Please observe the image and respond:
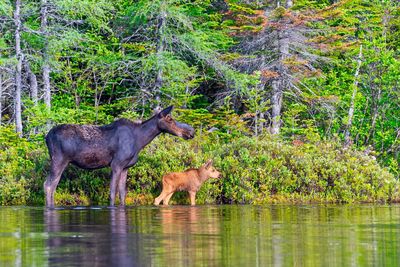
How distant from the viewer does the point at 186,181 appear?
2153 centimetres

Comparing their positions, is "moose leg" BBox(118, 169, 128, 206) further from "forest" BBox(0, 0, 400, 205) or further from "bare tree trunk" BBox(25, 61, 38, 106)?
"bare tree trunk" BBox(25, 61, 38, 106)

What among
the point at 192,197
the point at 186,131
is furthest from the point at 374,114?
the point at 192,197

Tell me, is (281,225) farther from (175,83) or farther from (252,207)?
(175,83)

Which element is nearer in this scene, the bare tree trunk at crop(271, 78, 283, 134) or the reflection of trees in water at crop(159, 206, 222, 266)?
the reflection of trees in water at crop(159, 206, 222, 266)

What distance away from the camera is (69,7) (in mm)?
29656

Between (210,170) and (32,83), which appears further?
(32,83)

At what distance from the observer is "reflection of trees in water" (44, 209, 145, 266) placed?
10.7 m

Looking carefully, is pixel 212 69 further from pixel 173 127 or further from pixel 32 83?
pixel 173 127

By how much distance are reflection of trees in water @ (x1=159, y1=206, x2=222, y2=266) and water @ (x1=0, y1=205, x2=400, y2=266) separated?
0.01 meters

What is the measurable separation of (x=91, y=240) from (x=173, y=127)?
33.0 feet

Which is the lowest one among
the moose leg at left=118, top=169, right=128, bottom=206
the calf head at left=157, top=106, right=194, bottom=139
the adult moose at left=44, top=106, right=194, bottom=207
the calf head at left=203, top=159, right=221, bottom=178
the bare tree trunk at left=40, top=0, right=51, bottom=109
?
the moose leg at left=118, top=169, right=128, bottom=206

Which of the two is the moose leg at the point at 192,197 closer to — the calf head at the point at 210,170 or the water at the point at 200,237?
the calf head at the point at 210,170

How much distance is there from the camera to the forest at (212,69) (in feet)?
98.1

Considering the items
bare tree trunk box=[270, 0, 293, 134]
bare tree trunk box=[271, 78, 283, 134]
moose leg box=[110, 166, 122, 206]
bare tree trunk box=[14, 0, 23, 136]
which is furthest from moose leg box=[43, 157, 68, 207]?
bare tree trunk box=[271, 78, 283, 134]
